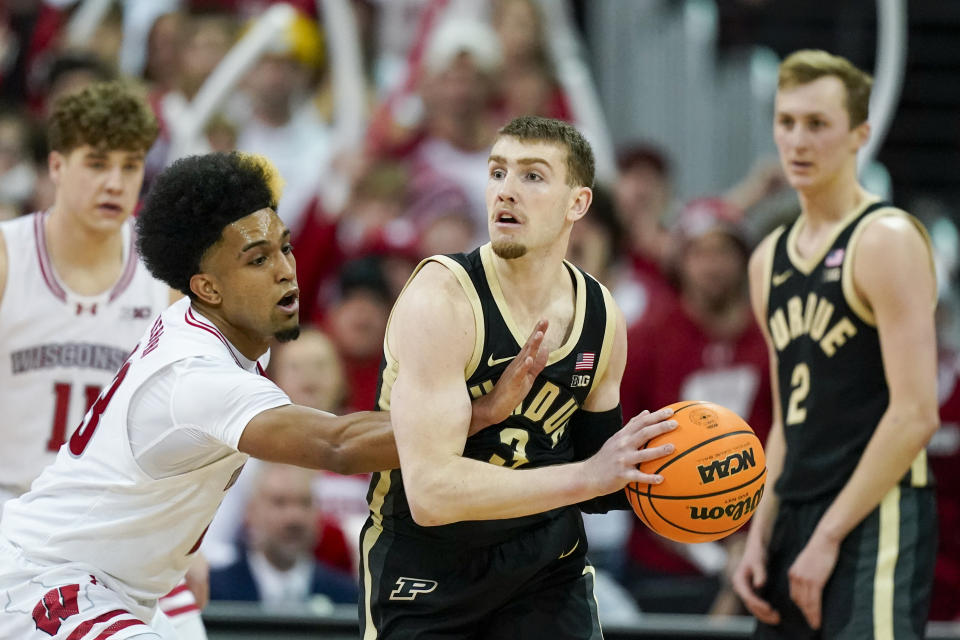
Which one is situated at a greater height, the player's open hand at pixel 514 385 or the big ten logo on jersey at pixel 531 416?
the player's open hand at pixel 514 385

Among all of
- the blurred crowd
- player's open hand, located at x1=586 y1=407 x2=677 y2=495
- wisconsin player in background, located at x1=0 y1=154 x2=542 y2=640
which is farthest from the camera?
the blurred crowd

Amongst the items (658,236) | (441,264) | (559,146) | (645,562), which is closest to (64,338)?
(441,264)

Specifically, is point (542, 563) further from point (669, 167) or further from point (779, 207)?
point (669, 167)

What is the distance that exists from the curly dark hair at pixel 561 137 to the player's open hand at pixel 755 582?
1576 mm

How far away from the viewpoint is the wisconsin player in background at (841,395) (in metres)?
4.23

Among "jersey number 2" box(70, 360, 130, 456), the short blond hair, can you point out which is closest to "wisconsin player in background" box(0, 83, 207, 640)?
"jersey number 2" box(70, 360, 130, 456)

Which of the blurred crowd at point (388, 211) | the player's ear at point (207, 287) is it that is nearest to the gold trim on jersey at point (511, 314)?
the player's ear at point (207, 287)

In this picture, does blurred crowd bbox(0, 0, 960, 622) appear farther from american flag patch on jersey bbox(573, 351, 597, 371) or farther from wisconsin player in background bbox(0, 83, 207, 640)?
american flag patch on jersey bbox(573, 351, 597, 371)

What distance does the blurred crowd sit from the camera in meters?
6.85

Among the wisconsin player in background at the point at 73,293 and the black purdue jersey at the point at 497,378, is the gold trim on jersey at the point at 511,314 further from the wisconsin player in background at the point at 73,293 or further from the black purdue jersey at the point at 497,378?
the wisconsin player in background at the point at 73,293

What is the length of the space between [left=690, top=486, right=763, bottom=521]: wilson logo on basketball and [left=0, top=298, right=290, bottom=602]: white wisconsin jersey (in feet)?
3.73

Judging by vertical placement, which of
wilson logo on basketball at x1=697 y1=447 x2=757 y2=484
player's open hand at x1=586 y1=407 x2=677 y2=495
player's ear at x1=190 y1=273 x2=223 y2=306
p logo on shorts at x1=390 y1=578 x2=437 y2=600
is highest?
player's ear at x1=190 y1=273 x2=223 y2=306

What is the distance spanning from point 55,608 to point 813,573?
7.69 feet

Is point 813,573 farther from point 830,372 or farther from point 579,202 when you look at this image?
point 579,202
